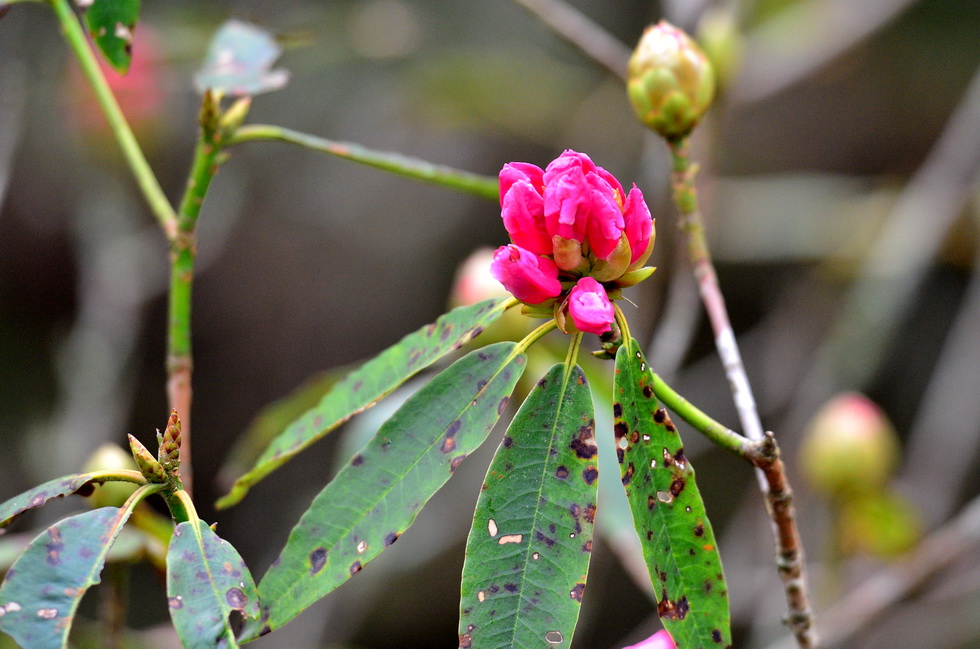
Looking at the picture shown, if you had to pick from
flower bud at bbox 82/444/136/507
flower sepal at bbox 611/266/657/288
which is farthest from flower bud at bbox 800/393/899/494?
flower bud at bbox 82/444/136/507

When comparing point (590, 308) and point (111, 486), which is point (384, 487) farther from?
point (111, 486)

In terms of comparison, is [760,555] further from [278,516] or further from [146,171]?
[146,171]

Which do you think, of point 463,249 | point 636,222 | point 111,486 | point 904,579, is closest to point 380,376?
point 636,222

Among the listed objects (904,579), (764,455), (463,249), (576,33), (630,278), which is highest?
(463,249)

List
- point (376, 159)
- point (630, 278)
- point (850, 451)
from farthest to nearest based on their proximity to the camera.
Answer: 1. point (850, 451)
2. point (376, 159)
3. point (630, 278)

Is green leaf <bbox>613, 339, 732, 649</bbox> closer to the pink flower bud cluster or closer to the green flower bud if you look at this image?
the pink flower bud cluster

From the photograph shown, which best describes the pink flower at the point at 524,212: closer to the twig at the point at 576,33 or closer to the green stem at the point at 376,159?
the green stem at the point at 376,159

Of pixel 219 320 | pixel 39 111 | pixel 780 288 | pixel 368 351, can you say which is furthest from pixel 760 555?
pixel 39 111
